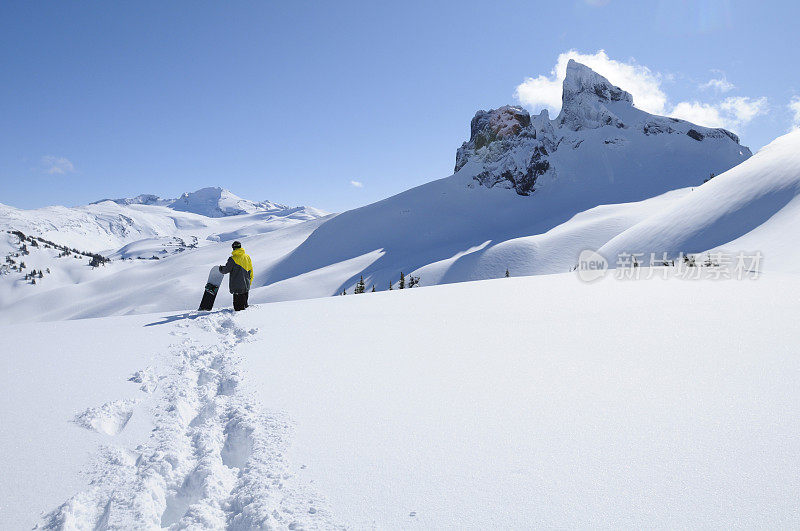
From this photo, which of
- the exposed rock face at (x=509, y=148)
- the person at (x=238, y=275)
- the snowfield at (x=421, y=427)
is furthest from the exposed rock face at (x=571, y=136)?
the snowfield at (x=421, y=427)

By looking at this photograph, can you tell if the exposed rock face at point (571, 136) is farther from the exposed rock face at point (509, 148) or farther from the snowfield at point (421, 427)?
the snowfield at point (421, 427)

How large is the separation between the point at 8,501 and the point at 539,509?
12.4ft

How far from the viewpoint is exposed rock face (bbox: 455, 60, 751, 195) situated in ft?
354

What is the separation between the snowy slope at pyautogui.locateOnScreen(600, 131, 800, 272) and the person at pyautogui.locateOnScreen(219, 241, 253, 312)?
780 inches

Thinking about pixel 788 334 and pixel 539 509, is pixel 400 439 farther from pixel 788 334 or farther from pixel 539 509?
pixel 788 334

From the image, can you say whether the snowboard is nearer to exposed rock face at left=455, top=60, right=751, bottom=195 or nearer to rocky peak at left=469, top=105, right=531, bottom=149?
exposed rock face at left=455, top=60, right=751, bottom=195

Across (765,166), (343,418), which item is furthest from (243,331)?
(765,166)

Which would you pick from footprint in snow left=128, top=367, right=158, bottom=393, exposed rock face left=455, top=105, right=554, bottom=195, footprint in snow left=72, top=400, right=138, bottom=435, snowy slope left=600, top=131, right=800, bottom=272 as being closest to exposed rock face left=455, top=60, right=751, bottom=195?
exposed rock face left=455, top=105, right=554, bottom=195

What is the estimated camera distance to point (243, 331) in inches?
309

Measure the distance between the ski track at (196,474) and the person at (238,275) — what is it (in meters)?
5.85

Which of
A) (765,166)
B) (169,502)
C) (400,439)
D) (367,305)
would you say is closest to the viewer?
(169,502)

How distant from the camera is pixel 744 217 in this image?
82.1 ft

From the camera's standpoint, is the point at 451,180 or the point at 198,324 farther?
the point at 451,180

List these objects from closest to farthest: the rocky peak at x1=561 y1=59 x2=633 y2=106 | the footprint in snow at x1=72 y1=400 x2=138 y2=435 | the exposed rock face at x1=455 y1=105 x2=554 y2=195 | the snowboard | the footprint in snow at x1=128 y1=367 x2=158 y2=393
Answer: the footprint in snow at x1=72 y1=400 x2=138 y2=435 → the footprint in snow at x1=128 y1=367 x2=158 y2=393 → the snowboard → the exposed rock face at x1=455 y1=105 x2=554 y2=195 → the rocky peak at x1=561 y1=59 x2=633 y2=106
